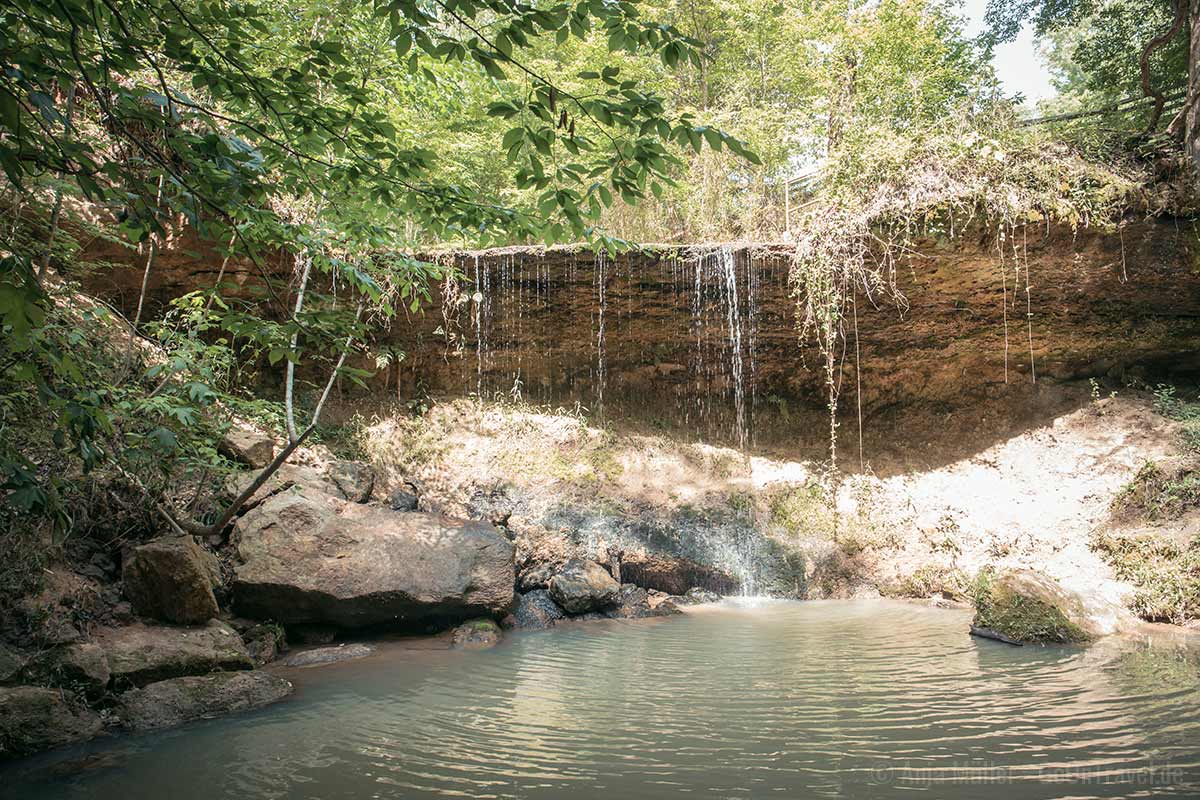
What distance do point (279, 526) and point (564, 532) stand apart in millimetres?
4100

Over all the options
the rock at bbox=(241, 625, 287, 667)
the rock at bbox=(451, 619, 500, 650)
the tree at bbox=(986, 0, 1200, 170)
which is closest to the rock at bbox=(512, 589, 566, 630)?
the rock at bbox=(451, 619, 500, 650)

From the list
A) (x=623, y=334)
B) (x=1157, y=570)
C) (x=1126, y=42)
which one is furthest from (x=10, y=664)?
(x=1126, y=42)

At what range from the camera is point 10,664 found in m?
3.80

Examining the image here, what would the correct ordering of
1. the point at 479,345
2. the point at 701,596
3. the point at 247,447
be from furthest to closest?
the point at 479,345
the point at 701,596
the point at 247,447

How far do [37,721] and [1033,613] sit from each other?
23.1 feet

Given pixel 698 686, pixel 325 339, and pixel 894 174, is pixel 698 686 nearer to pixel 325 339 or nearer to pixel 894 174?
pixel 325 339

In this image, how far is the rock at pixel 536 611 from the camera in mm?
6906

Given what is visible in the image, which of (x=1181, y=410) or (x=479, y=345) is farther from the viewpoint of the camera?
(x=479, y=345)

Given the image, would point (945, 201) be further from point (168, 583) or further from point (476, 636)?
point (168, 583)

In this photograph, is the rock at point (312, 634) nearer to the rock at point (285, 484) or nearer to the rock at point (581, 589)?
the rock at point (285, 484)

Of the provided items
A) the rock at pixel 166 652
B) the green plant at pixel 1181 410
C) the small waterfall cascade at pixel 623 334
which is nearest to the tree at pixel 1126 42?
the green plant at pixel 1181 410

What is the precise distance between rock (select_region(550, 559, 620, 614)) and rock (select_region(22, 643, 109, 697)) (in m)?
4.35

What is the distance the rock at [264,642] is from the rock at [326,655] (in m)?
0.16

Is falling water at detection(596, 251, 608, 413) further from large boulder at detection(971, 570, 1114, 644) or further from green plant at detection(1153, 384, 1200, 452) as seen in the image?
green plant at detection(1153, 384, 1200, 452)
